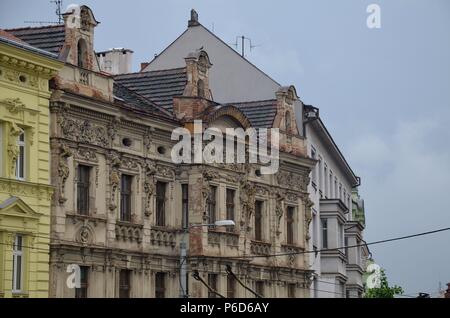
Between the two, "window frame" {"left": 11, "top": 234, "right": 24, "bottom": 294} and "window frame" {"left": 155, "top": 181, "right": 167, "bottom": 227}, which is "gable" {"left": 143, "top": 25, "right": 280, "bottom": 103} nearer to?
"window frame" {"left": 155, "top": 181, "right": 167, "bottom": 227}

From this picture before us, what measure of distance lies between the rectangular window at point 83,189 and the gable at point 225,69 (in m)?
18.2

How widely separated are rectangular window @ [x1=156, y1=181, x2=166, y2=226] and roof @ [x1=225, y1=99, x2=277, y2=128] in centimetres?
935

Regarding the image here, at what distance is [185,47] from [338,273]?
1339cm

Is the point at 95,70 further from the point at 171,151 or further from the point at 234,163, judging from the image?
the point at 234,163

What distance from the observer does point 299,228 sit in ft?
185

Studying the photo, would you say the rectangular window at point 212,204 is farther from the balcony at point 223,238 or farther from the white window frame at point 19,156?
the white window frame at point 19,156

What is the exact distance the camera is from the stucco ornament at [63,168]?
135 feet

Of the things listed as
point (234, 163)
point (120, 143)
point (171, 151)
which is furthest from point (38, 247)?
point (234, 163)

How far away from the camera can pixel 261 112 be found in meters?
56.9

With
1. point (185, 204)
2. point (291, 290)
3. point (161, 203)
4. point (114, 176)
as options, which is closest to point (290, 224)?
point (291, 290)

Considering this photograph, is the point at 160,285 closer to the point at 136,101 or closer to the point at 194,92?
the point at 136,101

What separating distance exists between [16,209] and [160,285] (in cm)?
943

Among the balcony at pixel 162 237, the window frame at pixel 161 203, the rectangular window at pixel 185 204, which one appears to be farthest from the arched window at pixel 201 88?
the balcony at pixel 162 237

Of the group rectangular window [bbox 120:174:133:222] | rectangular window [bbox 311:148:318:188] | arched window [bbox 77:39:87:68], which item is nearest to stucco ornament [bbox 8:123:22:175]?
arched window [bbox 77:39:87:68]
